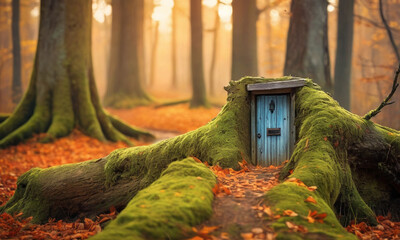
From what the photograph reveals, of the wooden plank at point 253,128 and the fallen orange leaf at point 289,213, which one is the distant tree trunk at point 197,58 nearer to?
the wooden plank at point 253,128

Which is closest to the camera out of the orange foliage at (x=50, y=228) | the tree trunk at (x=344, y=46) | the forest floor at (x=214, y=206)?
the forest floor at (x=214, y=206)

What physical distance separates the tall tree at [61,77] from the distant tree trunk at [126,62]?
9.58 metres

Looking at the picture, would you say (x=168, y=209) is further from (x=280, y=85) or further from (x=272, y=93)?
(x=272, y=93)

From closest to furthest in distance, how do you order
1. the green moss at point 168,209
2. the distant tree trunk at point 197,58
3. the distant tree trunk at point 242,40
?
the green moss at point 168,209 → the distant tree trunk at point 242,40 → the distant tree trunk at point 197,58

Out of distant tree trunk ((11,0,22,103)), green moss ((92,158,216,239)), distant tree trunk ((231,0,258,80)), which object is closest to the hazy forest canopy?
green moss ((92,158,216,239))

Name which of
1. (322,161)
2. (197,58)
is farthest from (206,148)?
(197,58)

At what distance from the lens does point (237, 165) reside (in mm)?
6293

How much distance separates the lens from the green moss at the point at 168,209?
3.55 meters

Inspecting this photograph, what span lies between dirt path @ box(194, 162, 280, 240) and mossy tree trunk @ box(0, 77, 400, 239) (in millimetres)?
223

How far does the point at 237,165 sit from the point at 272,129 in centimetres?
121

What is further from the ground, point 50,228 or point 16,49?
point 16,49

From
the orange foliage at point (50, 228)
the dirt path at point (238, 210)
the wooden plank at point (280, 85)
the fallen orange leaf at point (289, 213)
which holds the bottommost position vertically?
the orange foliage at point (50, 228)

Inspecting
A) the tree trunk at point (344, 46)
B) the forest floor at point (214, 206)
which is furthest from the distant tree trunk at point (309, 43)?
the forest floor at point (214, 206)

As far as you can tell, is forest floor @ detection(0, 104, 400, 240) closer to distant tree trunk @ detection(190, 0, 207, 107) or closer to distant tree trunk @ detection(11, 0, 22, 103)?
distant tree trunk @ detection(190, 0, 207, 107)
